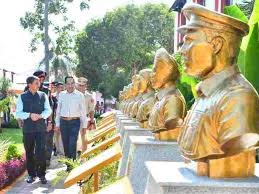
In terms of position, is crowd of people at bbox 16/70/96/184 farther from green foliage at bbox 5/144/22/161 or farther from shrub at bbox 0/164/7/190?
green foliage at bbox 5/144/22/161

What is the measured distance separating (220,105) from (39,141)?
6.02 m

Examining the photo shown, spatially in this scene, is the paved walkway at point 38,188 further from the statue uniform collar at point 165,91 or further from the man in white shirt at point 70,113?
the statue uniform collar at point 165,91

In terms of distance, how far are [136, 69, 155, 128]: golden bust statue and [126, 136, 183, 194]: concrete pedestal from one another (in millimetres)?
1348

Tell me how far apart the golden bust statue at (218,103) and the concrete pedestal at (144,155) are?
4.28ft

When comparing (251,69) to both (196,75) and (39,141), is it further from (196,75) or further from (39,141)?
(39,141)

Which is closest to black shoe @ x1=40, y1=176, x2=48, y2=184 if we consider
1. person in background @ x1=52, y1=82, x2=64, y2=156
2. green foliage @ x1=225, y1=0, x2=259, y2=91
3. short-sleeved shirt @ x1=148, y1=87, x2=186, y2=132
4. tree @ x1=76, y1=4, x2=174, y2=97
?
person in background @ x1=52, y1=82, x2=64, y2=156

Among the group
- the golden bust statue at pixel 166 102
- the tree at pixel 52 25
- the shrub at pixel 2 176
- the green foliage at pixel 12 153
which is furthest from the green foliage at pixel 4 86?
the golden bust statue at pixel 166 102

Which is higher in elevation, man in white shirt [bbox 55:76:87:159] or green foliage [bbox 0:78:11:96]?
man in white shirt [bbox 55:76:87:159]

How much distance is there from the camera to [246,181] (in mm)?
2701

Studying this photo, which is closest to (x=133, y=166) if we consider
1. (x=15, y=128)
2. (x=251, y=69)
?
(x=251, y=69)

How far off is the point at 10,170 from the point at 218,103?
6.91 meters

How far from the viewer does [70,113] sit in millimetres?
9703

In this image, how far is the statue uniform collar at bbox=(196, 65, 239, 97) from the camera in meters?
2.88

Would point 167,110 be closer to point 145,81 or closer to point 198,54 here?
point 198,54
